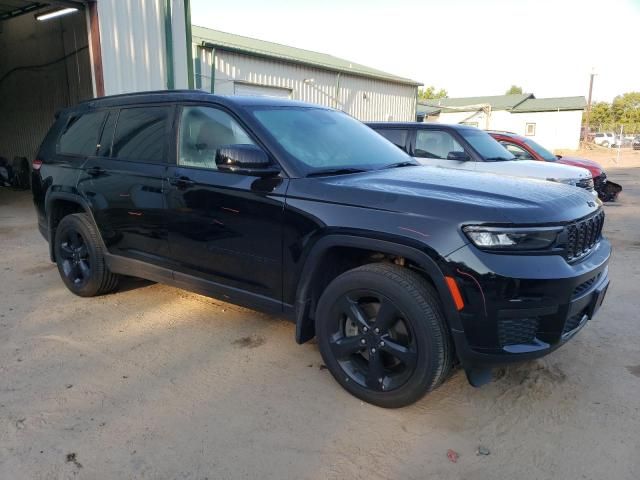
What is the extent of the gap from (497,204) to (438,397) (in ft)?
4.12

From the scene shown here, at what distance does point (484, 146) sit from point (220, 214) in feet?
18.8

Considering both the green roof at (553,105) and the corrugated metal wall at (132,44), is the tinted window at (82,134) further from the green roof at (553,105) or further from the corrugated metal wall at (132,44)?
the green roof at (553,105)

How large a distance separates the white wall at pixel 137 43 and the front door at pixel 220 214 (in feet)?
18.8

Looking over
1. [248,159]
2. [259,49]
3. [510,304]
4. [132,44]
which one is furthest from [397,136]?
[259,49]

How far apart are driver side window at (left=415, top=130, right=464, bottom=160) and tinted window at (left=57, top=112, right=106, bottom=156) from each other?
4.91 m

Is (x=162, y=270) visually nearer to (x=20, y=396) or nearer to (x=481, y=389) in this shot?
(x=20, y=396)

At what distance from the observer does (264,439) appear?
2674mm

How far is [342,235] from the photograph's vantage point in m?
2.90

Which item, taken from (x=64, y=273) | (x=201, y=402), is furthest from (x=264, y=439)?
(x=64, y=273)

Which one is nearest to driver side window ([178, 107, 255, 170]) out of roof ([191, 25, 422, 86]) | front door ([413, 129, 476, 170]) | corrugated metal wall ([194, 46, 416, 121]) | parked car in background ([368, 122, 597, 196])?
parked car in background ([368, 122, 597, 196])

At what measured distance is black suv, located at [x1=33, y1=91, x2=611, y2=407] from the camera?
102 inches

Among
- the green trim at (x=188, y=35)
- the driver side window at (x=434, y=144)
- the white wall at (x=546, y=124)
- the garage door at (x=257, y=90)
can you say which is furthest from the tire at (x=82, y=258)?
the white wall at (x=546, y=124)

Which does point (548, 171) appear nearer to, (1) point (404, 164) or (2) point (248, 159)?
(1) point (404, 164)

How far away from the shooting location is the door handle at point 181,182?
3645 mm
